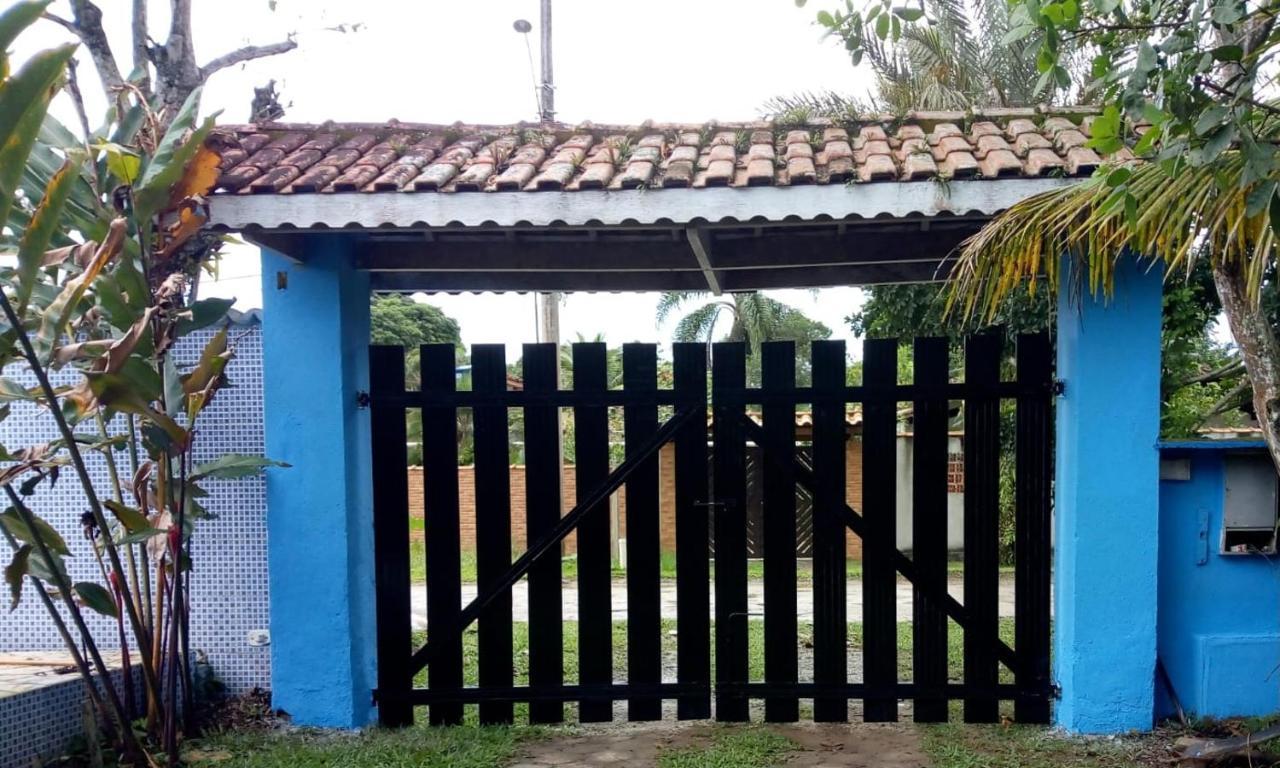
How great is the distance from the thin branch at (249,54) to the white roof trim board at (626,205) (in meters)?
3.80

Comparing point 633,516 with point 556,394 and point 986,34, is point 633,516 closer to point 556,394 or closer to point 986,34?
point 556,394

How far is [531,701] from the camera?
4727 mm

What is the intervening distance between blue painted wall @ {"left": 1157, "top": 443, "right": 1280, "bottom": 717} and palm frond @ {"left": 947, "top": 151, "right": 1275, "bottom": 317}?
1.01 metres

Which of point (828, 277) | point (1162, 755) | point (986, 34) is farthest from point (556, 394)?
point (986, 34)

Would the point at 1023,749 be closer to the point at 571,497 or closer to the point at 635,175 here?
the point at 635,175

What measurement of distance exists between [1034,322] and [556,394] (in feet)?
19.6

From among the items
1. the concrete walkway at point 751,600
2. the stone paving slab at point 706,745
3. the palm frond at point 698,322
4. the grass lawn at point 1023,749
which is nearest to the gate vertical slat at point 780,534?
the stone paving slab at point 706,745

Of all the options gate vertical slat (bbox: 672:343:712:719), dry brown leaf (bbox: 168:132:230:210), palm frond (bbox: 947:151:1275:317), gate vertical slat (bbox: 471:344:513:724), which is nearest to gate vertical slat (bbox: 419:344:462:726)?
gate vertical slat (bbox: 471:344:513:724)

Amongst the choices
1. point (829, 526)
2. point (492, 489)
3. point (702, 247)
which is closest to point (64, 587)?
point (492, 489)

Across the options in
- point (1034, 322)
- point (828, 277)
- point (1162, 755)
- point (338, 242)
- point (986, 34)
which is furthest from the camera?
point (986, 34)

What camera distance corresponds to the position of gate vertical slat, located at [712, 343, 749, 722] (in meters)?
4.64

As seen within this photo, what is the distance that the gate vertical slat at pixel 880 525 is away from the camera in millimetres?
4602

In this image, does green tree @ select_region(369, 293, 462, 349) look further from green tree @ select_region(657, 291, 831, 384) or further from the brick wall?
the brick wall

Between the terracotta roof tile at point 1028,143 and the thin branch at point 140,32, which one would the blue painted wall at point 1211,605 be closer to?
the terracotta roof tile at point 1028,143
